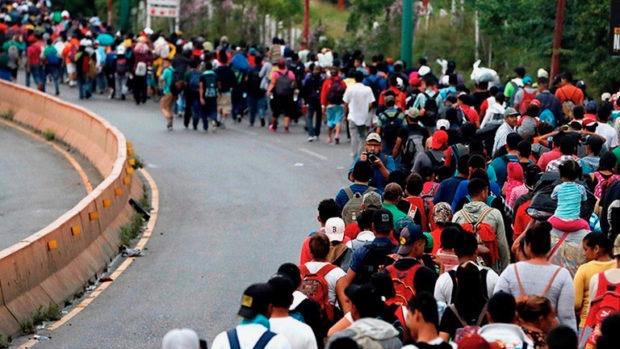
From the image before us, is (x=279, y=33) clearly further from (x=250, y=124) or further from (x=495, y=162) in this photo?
(x=495, y=162)

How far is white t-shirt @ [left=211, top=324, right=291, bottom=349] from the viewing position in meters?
9.31

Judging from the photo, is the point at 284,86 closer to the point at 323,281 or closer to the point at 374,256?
the point at 374,256

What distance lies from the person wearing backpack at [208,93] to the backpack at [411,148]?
1297 cm

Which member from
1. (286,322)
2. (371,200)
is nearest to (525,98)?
(371,200)

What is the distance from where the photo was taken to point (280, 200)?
26.0 m

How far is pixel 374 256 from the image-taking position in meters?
12.5

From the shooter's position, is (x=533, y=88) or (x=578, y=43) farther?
(x=578, y=43)

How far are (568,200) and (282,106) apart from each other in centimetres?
2204

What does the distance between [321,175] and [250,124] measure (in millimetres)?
8688

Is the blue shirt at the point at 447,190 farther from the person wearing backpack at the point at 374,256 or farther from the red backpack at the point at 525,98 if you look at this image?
the red backpack at the point at 525,98

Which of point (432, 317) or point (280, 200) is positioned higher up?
point (432, 317)

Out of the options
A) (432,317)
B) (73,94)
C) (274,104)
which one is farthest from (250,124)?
(432,317)

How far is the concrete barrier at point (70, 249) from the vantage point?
16.1 meters

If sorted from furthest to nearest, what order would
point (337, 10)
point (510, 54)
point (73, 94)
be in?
point (337, 10), point (73, 94), point (510, 54)
